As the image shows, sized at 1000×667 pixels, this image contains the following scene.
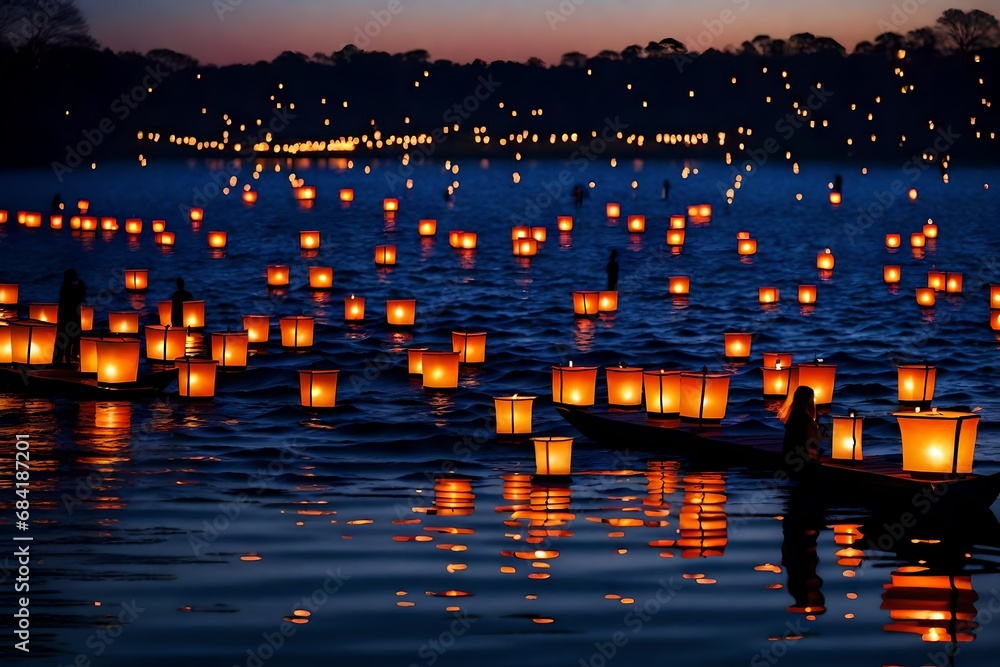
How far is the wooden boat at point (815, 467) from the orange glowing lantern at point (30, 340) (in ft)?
24.2

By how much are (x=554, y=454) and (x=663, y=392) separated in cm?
233

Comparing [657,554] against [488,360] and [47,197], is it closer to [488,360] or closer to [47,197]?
[488,360]

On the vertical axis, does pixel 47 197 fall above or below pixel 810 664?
above

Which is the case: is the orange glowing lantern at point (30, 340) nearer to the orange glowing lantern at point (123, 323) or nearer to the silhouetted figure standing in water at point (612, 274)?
the orange glowing lantern at point (123, 323)

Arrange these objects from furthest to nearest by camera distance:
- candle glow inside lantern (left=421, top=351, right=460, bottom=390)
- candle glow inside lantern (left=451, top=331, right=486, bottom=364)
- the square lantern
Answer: candle glow inside lantern (left=451, top=331, right=486, bottom=364), candle glow inside lantern (left=421, top=351, right=460, bottom=390), the square lantern

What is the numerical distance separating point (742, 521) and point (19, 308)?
22.6 m

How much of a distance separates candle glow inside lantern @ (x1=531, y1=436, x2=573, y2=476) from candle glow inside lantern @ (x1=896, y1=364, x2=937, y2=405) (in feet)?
22.5

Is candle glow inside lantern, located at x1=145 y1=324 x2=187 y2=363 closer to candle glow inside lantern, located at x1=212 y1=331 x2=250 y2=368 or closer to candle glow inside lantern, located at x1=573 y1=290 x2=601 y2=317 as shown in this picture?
candle glow inside lantern, located at x1=212 y1=331 x2=250 y2=368

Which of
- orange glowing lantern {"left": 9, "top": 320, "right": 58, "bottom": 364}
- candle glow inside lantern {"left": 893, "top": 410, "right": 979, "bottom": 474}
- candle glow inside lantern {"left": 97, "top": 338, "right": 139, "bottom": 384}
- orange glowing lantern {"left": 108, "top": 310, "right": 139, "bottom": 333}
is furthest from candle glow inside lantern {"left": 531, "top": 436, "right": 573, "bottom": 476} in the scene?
orange glowing lantern {"left": 108, "top": 310, "right": 139, "bottom": 333}

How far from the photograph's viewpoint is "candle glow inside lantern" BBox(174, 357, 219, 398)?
21578mm

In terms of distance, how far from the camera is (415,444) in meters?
19.4

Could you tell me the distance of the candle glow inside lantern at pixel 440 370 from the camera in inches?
895

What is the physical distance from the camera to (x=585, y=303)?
34188 mm

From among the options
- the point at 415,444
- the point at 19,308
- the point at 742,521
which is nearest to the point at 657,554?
the point at 742,521
